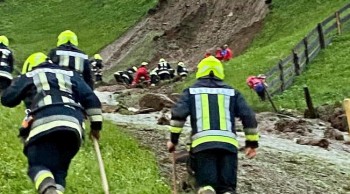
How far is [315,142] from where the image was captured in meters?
19.2

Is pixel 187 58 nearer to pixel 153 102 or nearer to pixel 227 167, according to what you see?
pixel 153 102

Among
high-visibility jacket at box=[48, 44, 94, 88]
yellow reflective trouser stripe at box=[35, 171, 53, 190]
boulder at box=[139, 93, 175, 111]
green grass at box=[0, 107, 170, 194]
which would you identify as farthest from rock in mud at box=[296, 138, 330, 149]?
yellow reflective trouser stripe at box=[35, 171, 53, 190]

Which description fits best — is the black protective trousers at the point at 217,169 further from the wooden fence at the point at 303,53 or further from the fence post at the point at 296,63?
the fence post at the point at 296,63

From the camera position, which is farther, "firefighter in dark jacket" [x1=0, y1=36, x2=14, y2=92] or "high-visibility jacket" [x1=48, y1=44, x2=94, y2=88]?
"firefighter in dark jacket" [x1=0, y1=36, x2=14, y2=92]

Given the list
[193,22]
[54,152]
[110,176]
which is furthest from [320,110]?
[193,22]

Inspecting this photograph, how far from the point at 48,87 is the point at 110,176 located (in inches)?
126

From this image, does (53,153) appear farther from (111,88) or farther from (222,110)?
(111,88)

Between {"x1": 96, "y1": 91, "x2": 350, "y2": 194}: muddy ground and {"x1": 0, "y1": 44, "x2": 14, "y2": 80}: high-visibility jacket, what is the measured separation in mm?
2863

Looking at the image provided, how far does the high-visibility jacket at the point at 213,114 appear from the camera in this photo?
34.0 feet

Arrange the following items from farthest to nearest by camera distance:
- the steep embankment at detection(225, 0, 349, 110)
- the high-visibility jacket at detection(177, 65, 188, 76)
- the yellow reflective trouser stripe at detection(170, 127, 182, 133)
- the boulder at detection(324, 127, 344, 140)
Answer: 1. the high-visibility jacket at detection(177, 65, 188, 76)
2. the steep embankment at detection(225, 0, 349, 110)
3. the boulder at detection(324, 127, 344, 140)
4. the yellow reflective trouser stripe at detection(170, 127, 182, 133)

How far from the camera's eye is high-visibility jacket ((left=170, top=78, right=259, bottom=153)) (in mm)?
10375

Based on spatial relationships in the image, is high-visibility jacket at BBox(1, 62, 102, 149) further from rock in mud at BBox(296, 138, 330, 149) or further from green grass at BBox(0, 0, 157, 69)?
green grass at BBox(0, 0, 157, 69)

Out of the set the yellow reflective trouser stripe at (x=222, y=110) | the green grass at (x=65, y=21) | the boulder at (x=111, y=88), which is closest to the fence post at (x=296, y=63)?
the boulder at (x=111, y=88)

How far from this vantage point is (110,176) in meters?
12.3
